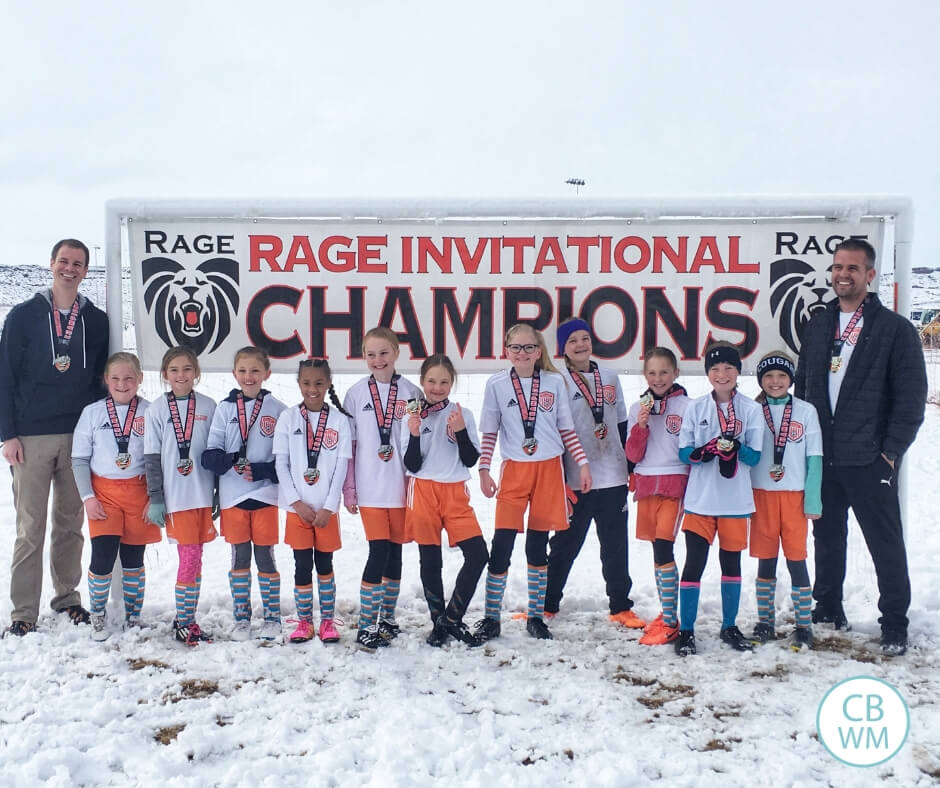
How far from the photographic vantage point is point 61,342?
4.65 metres

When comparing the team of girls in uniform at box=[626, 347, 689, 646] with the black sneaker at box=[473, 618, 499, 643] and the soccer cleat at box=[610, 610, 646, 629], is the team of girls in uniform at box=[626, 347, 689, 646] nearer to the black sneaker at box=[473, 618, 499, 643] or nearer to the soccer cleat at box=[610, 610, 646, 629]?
the soccer cleat at box=[610, 610, 646, 629]

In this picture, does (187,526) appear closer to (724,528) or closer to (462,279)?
(462,279)

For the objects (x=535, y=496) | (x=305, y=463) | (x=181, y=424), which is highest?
(x=181, y=424)

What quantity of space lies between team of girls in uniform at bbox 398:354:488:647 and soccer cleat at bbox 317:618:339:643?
55 centimetres

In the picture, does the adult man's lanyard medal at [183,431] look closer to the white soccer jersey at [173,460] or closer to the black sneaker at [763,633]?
the white soccer jersey at [173,460]

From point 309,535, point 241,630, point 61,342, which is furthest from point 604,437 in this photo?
point 61,342

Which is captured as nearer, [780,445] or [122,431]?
[780,445]

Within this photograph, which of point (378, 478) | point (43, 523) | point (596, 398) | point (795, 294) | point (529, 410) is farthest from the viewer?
point (795, 294)

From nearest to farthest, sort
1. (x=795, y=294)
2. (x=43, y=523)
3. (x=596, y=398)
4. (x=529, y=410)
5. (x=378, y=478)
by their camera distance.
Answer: (x=378, y=478)
(x=529, y=410)
(x=43, y=523)
(x=596, y=398)
(x=795, y=294)

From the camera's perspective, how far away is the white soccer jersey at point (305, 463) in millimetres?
4371

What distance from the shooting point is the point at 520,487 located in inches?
176

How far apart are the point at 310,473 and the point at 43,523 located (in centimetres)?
176

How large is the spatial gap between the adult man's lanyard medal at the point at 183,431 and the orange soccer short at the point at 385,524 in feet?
3.46

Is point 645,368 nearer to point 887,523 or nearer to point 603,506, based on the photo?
point 603,506
